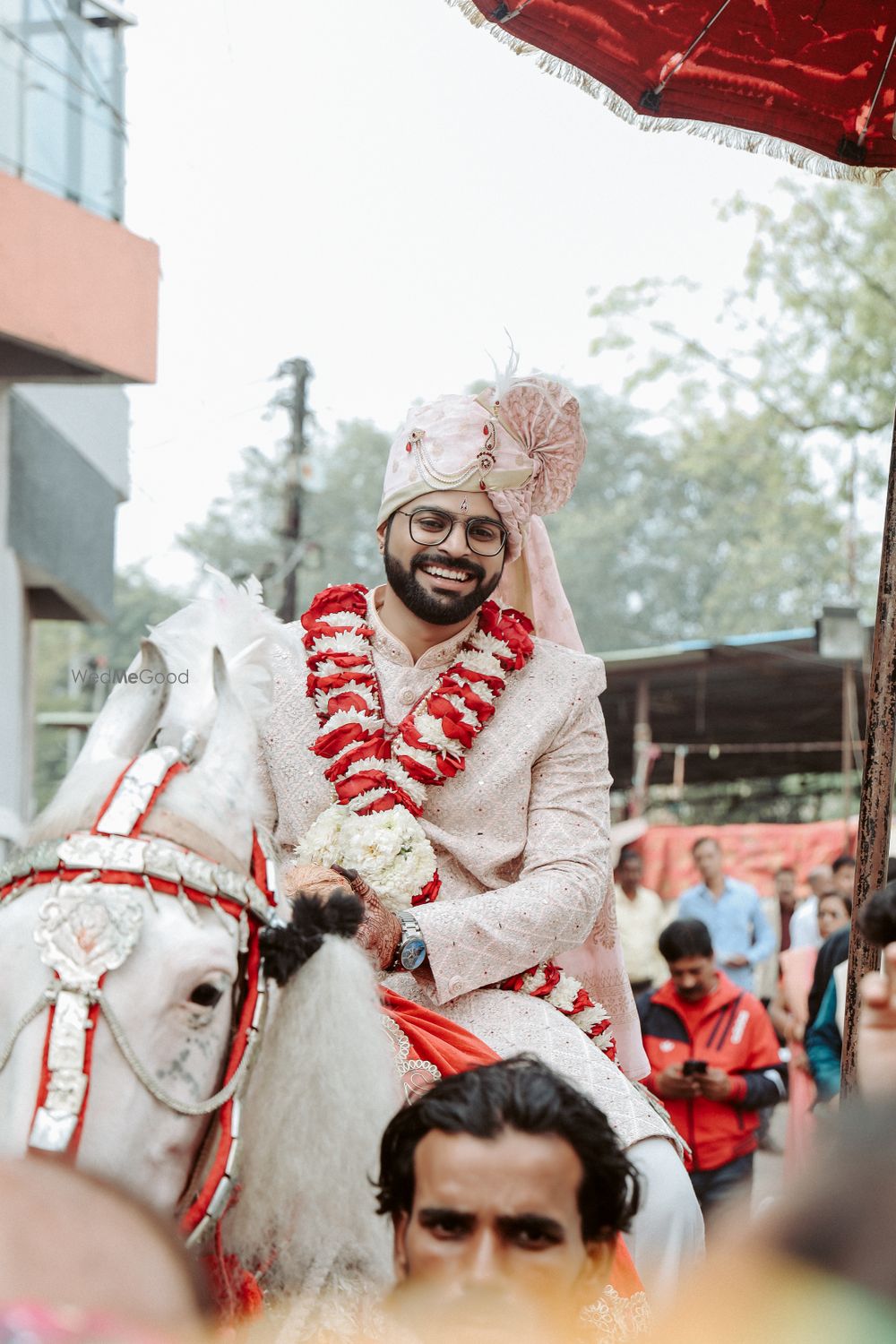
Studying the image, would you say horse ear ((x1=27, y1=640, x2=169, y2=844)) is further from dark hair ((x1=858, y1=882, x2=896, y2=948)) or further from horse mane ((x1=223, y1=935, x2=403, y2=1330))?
dark hair ((x1=858, y1=882, x2=896, y2=948))

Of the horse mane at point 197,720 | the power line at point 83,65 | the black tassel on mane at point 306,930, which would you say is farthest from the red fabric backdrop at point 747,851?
the black tassel on mane at point 306,930

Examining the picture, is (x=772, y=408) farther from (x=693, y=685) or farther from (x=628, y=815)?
(x=628, y=815)

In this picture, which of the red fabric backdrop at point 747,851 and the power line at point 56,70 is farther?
the red fabric backdrop at point 747,851

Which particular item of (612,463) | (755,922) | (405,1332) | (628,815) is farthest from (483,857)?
(612,463)

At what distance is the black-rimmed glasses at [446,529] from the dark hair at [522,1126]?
6.13ft

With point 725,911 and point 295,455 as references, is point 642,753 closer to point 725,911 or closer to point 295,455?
point 725,911

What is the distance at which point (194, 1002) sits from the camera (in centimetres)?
233

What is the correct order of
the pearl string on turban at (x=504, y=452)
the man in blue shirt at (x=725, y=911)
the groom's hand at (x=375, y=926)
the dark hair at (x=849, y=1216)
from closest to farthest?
1. the dark hair at (x=849, y=1216)
2. the groom's hand at (x=375, y=926)
3. the pearl string on turban at (x=504, y=452)
4. the man in blue shirt at (x=725, y=911)

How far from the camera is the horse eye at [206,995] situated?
2.34m

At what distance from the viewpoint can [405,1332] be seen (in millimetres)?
2145

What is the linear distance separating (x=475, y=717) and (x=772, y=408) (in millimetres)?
25538

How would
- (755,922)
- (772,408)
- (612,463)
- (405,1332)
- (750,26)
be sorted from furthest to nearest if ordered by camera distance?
1. (612,463)
2. (772,408)
3. (755,922)
4. (750,26)
5. (405,1332)

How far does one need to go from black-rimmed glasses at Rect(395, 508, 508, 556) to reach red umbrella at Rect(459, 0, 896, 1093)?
1.04 meters

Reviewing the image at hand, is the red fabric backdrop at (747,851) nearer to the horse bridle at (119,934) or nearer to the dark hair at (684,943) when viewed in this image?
the dark hair at (684,943)
